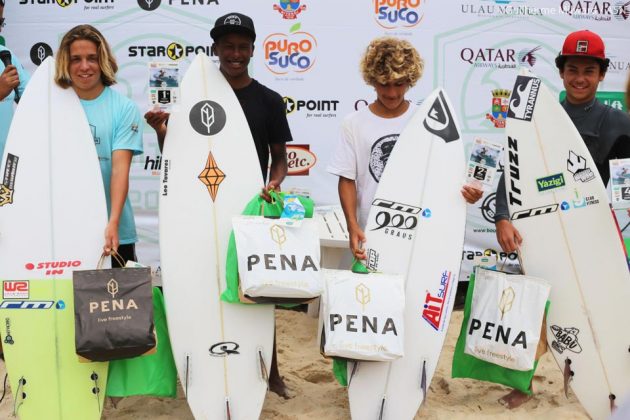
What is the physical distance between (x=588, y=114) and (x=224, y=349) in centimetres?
195

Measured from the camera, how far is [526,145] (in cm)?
333

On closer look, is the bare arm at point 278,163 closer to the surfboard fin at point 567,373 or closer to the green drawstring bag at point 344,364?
the green drawstring bag at point 344,364

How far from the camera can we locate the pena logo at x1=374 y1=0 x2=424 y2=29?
4559 mm

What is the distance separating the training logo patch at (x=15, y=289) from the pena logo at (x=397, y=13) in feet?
8.90

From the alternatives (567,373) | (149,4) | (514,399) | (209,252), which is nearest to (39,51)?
(149,4)

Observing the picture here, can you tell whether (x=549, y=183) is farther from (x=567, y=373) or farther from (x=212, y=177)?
(x=212, y=177)

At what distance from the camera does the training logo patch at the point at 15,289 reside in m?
2.95

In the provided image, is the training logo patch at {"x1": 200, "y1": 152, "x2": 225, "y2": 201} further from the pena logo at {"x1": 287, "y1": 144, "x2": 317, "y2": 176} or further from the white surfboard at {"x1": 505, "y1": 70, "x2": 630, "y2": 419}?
the pena logo at {"x1": 287, "y1": 144, "x2": 317, "y2": 176}

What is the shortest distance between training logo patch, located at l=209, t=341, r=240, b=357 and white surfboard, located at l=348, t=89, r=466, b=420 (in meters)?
0.51

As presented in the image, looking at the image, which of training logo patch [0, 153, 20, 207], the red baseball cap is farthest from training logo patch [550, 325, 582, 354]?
training logo patch [0, 153, 20, 207]

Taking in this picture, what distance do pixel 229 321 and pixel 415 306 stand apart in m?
0.81

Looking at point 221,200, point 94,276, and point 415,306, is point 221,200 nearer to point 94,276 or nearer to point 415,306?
point 94,276

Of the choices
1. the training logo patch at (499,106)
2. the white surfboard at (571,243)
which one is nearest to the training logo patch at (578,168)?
the white surfboard at (571,243)

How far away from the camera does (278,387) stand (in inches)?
134
